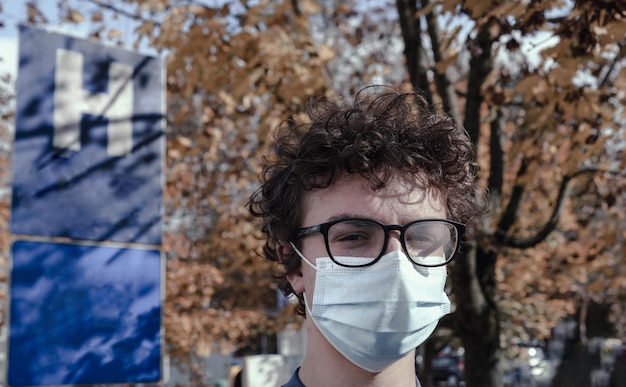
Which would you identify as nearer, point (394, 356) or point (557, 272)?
point (394, 356)

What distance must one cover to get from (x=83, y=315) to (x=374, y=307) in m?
1.96

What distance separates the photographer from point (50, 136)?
3.67m

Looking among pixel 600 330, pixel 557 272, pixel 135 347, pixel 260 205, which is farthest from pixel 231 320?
pixel 600 330

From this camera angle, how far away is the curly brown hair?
195 cm

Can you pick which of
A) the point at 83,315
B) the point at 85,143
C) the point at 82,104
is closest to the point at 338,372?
the point at 83,315

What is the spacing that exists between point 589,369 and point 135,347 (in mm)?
7076

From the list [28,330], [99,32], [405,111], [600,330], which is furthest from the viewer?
[600,330]

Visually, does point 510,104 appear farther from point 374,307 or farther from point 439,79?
point 374,307

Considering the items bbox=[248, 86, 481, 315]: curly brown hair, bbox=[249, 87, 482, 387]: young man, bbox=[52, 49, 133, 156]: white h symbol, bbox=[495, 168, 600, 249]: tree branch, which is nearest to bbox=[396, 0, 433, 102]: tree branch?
bbox=[495, 168, 600, 249]: tree branch

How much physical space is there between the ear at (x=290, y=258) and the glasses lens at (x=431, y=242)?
0.31 metres

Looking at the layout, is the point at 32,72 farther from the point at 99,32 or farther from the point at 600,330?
the point at 600,330

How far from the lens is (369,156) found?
76.4 inches

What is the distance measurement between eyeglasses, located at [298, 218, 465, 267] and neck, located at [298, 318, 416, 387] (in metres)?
0.22

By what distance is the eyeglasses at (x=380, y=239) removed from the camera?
6.36 ft
